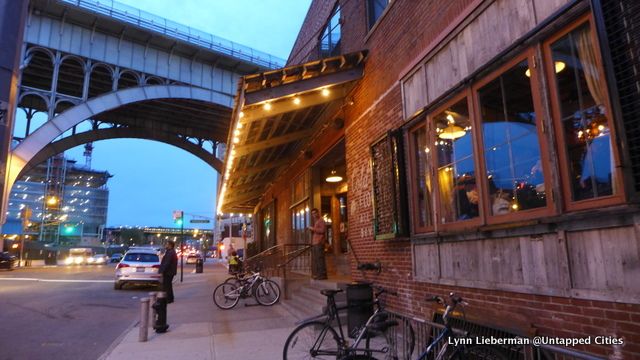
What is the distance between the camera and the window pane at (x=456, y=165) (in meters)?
5.95

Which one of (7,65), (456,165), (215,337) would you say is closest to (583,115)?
(456,165)

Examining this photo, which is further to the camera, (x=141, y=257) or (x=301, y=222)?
(x=141, y=257)

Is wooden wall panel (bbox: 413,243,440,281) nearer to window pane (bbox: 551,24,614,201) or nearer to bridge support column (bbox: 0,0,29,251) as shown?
window pane (bbox: 551,24,614,201)

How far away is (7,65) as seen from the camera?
3.54m

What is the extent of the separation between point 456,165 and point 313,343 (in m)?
3.01

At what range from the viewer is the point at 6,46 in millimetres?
3592

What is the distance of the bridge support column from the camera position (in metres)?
3.48

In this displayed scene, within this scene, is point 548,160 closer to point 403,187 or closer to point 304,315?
point 403,187

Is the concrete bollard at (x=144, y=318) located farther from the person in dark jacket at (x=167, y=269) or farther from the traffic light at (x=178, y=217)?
the traffic light at (x=178, y=217)

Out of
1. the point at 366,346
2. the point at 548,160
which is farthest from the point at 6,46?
the point at 548,160

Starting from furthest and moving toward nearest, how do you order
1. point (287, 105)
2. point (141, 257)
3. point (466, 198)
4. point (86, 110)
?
point (86, 110) → point (141, 257) → point (287, 105) → point (466, 198)

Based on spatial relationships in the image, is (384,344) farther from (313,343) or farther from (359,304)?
(359,304)

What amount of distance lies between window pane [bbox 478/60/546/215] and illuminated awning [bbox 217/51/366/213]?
4696 millimetres

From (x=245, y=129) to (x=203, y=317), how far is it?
477cm
